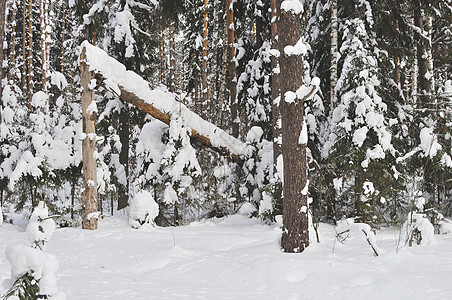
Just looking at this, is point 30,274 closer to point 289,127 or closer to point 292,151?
point 292,151

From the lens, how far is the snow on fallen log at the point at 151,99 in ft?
29.8

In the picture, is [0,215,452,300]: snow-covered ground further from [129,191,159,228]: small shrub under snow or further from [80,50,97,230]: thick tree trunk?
[129,191,159,228]: small shrub under snow

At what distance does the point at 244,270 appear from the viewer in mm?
4938

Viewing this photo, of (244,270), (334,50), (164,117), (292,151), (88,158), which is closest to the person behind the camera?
(244,270)

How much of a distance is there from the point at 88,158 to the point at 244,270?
5.84 meters

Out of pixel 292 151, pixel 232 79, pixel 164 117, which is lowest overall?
pixel 292 151

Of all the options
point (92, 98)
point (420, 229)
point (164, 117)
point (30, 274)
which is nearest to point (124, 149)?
point (164, 117)

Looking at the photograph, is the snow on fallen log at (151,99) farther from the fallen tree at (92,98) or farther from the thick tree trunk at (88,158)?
the thick tree trunk at (88,158)

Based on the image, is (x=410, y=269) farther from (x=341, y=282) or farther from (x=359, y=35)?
(x=359, y=35)

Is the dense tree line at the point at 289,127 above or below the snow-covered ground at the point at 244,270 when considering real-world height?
above

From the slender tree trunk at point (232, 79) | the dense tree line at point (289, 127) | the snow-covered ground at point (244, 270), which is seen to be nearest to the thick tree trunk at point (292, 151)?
the dense tree line at point (289, 127)

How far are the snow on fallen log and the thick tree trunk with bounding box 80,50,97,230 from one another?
0.36 meters

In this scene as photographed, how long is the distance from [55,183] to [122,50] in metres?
5.03

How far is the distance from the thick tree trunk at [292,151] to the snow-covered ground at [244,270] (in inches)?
12.6
